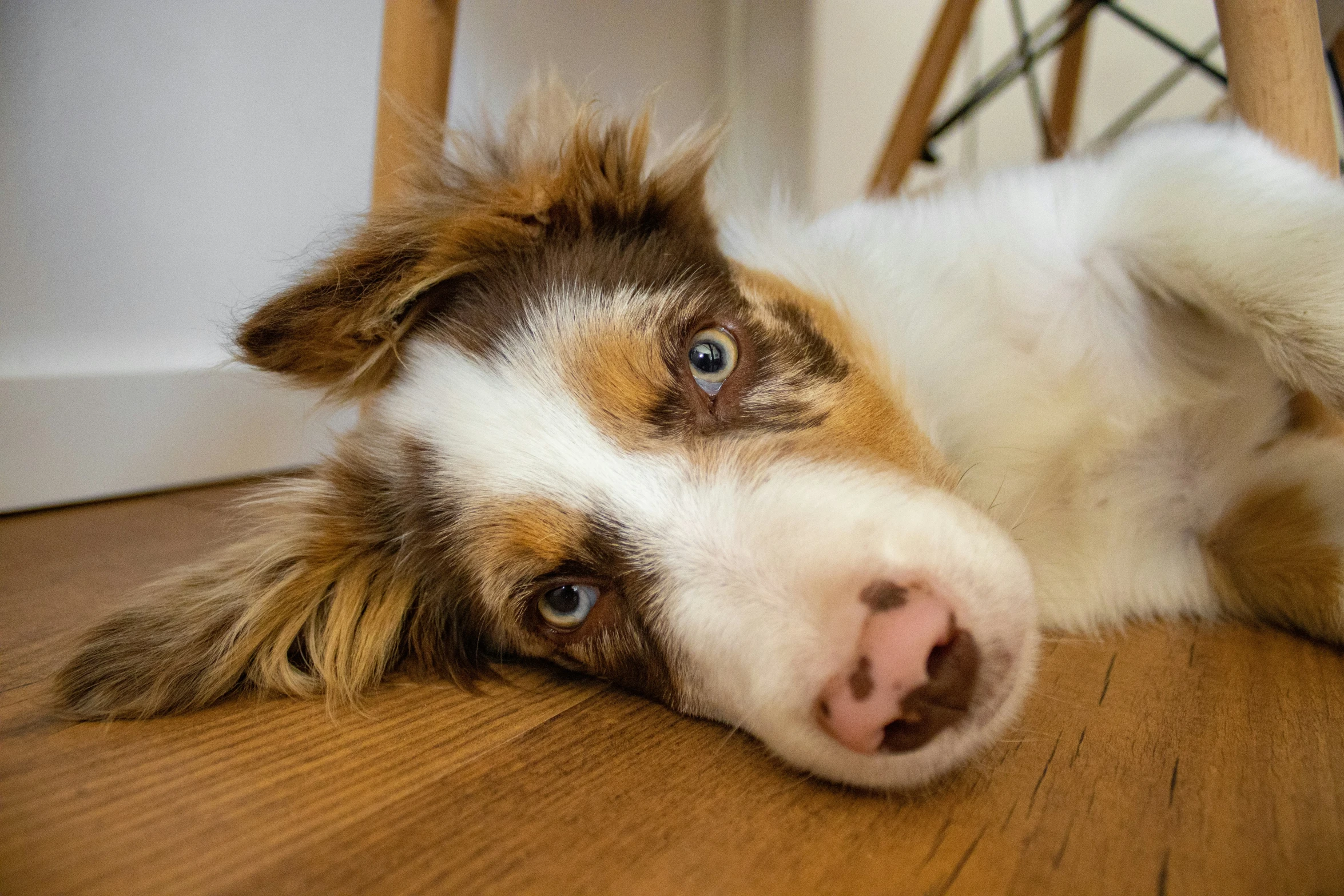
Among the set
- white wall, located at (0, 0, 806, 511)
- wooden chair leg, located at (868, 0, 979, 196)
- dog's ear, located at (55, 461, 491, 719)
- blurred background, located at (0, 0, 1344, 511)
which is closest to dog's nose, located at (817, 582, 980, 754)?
dog's ear, located at (55, 461, 491, 719)

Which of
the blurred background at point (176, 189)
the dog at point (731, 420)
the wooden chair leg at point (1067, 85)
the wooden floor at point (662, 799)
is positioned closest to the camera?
the wooden floor at point (662, 799)

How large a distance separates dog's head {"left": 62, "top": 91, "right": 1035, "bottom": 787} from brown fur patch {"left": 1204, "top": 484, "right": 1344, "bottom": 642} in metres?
0.61

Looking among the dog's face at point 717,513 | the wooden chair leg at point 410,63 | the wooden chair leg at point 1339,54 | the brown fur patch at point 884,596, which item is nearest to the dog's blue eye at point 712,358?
the dog's face at point 717,513

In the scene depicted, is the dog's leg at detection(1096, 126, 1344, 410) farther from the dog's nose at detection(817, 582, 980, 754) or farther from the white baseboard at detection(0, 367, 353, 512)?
the white baseboard at detection(0, 367, 353, 512)

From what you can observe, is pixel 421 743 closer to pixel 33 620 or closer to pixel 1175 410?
pixel 33 620

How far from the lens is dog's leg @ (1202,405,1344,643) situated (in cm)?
Answer: 146

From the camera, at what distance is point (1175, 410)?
1.57 m

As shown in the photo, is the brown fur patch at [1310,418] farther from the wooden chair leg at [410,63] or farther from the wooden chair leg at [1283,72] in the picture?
the wooden chair leg at [410,63]

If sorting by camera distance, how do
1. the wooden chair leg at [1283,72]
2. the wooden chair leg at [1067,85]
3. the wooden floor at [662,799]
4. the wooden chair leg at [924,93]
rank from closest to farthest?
the wooden floor at [662,799]
the wooden chair leg at [1283,72]
the wooden chair leg at [924,93]
the wooden chair leg at [1067,85]

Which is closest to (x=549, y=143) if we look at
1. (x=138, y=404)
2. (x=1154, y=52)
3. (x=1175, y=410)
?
(x=1175, y=410)

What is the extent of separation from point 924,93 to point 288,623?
3.29m

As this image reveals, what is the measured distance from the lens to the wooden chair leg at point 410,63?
6.71 feet

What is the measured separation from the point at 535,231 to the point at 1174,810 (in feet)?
4.52

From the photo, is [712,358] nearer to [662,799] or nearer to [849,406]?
[849,406]
